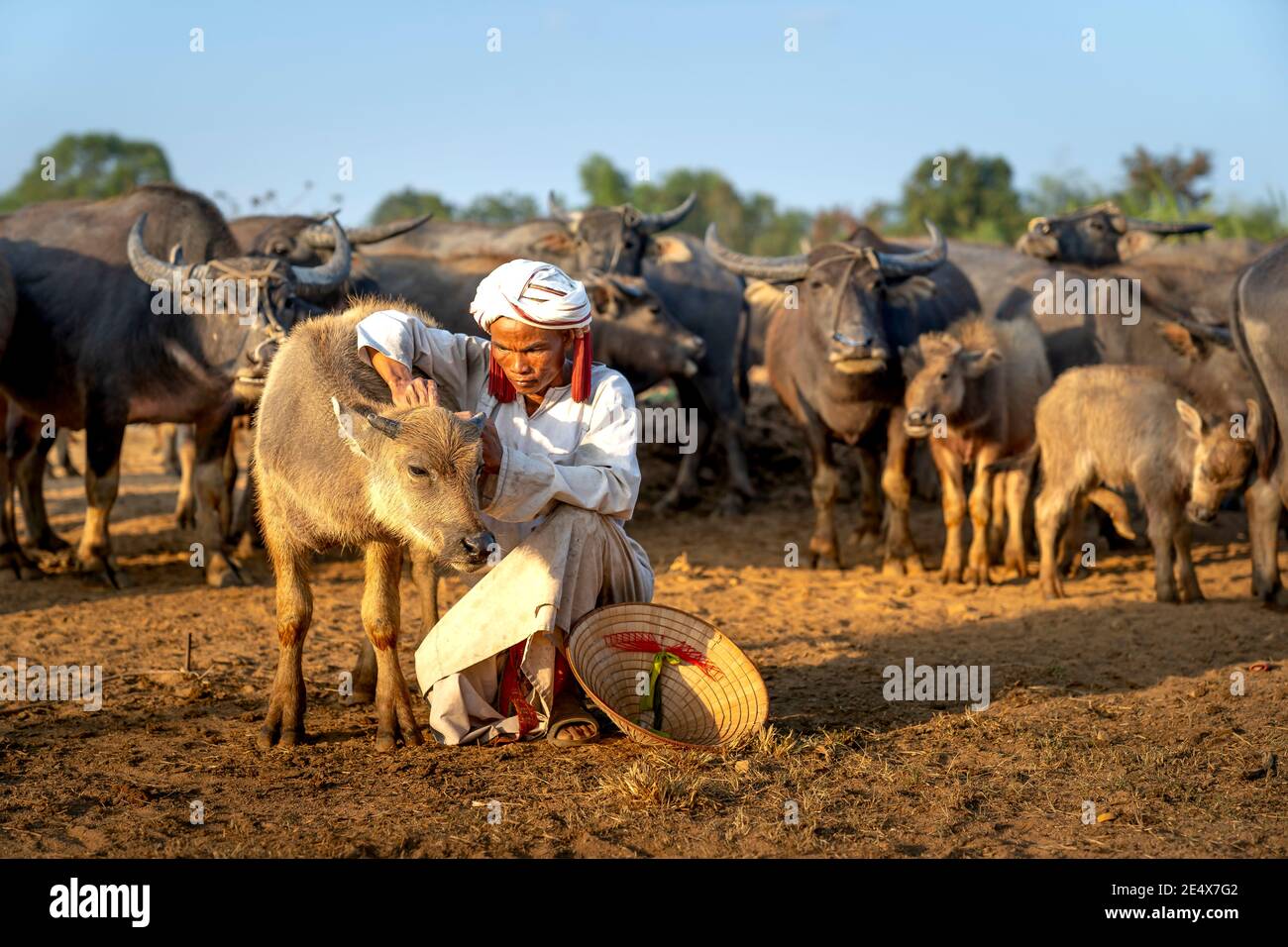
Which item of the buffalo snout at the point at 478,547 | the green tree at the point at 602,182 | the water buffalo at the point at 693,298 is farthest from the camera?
the green tree at the point at 602,182

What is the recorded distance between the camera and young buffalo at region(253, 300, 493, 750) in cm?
446

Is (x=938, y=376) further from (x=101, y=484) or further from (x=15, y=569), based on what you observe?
(x=15, y=569)

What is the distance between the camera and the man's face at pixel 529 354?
496 centimetres

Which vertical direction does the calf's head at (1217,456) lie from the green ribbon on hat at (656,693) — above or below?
above

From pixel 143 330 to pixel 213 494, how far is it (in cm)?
112

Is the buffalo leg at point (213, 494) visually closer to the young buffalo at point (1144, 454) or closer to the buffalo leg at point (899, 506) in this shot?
the buffalo leg at point (899, 506)

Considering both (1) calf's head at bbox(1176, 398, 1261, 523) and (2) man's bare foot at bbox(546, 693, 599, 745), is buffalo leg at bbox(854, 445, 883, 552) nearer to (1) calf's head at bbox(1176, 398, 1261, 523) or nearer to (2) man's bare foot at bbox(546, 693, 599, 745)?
(1) calf's head at bbox(1176, 398, 1261, 523)

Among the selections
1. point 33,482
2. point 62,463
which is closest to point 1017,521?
point 33,482

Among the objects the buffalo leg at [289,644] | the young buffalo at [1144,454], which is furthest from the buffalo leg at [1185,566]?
the buffalo leg at [289,644]

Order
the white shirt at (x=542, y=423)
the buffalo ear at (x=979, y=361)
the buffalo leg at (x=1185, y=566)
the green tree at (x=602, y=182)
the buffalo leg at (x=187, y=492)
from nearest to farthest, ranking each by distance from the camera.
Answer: the white shirt at (x=542, y=423) < the buffalo leg at (x=1185, y=566) < the buffalo ear at (x=979, y=361) < the buffalo leg at (x=187, y=492) < the green tree at (x=602, y=182)

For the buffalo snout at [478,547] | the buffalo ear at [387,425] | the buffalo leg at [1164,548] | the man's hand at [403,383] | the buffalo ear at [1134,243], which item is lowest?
the buffalo leg at [1164,548]

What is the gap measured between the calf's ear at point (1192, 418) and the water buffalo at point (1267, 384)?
1.03ft

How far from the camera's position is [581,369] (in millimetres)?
5012
